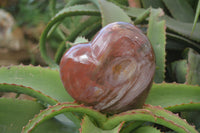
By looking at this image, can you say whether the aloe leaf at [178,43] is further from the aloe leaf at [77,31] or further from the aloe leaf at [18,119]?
the aloe leaf at [18,119]

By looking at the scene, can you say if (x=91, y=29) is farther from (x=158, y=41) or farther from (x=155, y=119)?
(x=155, y=119)

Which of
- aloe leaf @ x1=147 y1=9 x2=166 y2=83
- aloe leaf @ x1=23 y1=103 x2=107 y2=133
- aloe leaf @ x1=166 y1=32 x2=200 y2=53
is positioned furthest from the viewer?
aloe leaf @ x1=166 y1=32 x2=200 y2=53

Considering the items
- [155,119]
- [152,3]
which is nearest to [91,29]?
[152,3]

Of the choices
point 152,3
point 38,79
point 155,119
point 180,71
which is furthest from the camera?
point 152,3

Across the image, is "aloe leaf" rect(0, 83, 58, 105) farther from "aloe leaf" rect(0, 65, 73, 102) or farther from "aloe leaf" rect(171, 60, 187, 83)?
"aloe leaf" rect(171, 60, 187, 83)

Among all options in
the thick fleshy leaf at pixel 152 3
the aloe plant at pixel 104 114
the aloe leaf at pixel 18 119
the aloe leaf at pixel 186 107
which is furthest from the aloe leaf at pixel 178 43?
the aloe leaf at pixel 18 119

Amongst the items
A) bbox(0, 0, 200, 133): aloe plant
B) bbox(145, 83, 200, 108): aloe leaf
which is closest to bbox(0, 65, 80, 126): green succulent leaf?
bbox(0, 0, 200, 133): aloe plant
